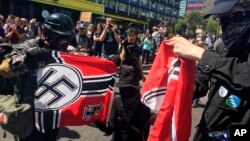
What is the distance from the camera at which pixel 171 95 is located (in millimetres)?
2439

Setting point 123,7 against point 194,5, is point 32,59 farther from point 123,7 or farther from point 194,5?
point 194,5

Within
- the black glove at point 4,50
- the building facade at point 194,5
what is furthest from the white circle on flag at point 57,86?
the building facade at point 194,5

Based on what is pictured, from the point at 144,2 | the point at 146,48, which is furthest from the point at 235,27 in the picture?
the point at 144,2

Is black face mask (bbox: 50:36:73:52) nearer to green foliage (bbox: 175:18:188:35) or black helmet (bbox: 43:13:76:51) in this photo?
black helmet (bbox: 43:13:76:51)

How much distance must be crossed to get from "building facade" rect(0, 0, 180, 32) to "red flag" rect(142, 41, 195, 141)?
20.7 meters

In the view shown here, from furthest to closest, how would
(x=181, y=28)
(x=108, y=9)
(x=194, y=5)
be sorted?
(x=194, y=5)
(x=108, y=9)
(x=181, y=28)

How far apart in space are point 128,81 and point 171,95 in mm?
2028

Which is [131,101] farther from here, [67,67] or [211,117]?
[211,117]

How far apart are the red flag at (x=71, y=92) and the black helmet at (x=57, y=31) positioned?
0.62ft

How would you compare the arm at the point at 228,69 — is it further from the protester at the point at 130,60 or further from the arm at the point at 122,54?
the arm at the point at 122,54

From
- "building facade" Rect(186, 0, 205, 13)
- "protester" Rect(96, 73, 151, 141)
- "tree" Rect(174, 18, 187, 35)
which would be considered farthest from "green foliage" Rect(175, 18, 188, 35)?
"building facade" Rect(186, 0, 205, 13)

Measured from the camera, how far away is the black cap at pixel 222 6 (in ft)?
6.50

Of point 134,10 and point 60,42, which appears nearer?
point 60,42

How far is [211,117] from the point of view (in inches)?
81.9
